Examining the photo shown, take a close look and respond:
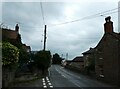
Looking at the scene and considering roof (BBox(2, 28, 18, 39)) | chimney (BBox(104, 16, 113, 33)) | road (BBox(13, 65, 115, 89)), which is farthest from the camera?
chimney (BBox(104, 16, 113, 33))

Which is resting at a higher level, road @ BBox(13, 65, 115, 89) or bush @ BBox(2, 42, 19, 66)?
bush @ BBox(2, 42, 19, 66)

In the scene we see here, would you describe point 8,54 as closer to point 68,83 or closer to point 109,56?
point 68,83

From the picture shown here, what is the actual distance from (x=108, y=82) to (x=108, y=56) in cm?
491

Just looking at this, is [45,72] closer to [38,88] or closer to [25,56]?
[25,56]

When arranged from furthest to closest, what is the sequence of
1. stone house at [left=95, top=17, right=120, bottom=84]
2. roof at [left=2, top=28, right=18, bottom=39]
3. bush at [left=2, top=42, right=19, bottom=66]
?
stone house at [left=95, top=17, right=120, bottom=84], roof at [left=2, top=28, right=18, bottom=39], bush at [left=2, top=42, right=19, bottom=66]

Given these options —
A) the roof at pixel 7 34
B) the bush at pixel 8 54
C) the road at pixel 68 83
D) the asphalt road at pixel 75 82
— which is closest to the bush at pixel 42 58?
the asphalt road at pixel 75 82

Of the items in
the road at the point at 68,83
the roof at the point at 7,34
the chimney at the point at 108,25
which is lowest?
the road at the point at 68,83

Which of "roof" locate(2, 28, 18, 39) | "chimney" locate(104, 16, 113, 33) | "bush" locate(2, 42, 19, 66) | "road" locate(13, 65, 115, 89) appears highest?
"chimney" locate(104, 16, 113, 33)

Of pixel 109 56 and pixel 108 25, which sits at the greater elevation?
pixel 108 25

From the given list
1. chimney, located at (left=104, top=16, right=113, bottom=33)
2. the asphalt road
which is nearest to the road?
the asphalt road

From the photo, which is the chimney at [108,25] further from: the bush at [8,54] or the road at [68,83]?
the bush at [8,54]

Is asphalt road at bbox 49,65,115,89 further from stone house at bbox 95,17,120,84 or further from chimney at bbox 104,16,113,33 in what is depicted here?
chimney at bbox 104,16,113,33

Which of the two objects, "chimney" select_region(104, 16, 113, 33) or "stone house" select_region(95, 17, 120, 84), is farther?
"chimney" select_region(104, 16, 113, 33)

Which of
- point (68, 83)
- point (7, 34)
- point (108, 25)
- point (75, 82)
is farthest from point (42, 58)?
Answer: point (68, 83)
